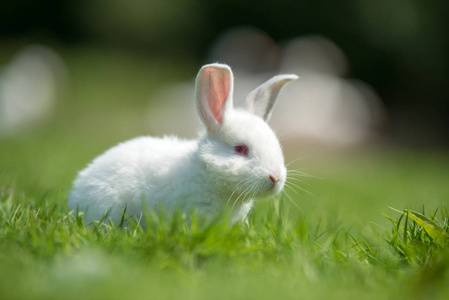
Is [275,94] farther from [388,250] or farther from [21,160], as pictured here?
[21,160]

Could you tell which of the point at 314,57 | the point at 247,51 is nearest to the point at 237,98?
the point at 314,57

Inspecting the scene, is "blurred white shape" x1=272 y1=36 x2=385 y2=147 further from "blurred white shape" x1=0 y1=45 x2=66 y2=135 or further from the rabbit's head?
the rabbit's head

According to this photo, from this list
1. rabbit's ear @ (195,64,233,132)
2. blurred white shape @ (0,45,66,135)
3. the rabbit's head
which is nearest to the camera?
the rabbit's head

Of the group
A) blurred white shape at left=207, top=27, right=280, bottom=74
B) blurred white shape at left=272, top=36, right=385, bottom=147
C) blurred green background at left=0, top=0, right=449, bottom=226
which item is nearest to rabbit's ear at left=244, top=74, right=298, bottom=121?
blurred green background at left=0, top=0, right=449, bottom=226

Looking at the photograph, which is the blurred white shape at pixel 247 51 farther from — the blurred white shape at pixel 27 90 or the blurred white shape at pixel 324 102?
the blurred white shape at pixel 27 90

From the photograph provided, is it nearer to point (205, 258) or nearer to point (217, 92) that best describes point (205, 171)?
point (217, 92)

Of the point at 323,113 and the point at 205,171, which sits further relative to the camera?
the point at 323,113

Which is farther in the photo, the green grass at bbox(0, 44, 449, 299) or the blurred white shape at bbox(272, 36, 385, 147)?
the blurred white shape at bbox(272, 36, 385, 147)

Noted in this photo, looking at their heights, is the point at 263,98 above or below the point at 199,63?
above

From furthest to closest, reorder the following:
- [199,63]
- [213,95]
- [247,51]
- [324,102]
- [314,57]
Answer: [199,63], [247,51], [314,57], [324,102], [213,95]
